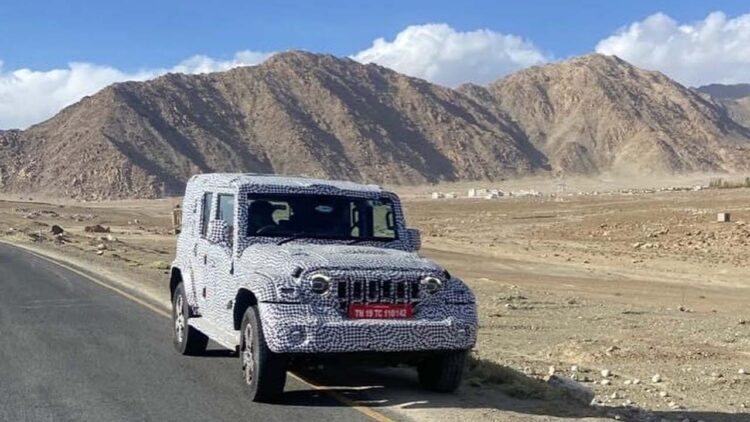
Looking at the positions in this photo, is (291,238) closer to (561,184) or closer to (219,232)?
(219,232)

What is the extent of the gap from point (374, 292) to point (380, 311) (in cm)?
17

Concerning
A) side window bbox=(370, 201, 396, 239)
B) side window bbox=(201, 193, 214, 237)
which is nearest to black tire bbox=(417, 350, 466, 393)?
side window bbox=(370, 201, 396, 239)

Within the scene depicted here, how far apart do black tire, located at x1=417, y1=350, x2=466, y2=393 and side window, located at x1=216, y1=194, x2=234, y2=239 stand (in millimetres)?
2378

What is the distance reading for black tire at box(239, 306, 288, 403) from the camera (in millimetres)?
8727

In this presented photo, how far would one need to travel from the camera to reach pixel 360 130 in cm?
15100

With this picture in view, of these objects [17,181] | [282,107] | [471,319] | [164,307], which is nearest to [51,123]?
[17,181]

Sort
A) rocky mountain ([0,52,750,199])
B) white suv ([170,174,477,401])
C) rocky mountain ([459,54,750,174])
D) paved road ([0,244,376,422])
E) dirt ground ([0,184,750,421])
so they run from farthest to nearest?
rocky mountain ([459,54,750,174]), rocky mountain ([0,52,750,199]), dirt ground ([0,184,750,421]), paved road ([0,244,376,422]), white suv ([170,174,477,401])

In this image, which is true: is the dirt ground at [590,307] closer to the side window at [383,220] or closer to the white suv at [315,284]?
the white suv at [315,284]

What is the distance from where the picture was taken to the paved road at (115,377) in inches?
342

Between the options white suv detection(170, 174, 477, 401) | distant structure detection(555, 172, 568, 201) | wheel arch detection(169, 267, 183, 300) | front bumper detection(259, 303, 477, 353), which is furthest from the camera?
distant structure detection(555, 172, 568, 201)

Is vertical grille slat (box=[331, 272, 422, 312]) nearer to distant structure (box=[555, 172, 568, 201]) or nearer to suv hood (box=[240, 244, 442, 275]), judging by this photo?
suv hood (box=[240, 244, 442, 275])

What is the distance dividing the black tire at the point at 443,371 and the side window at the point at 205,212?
10.2 ft

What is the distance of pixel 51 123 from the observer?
5792 inches

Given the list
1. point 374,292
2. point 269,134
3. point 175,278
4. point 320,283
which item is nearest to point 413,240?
point 374,292
